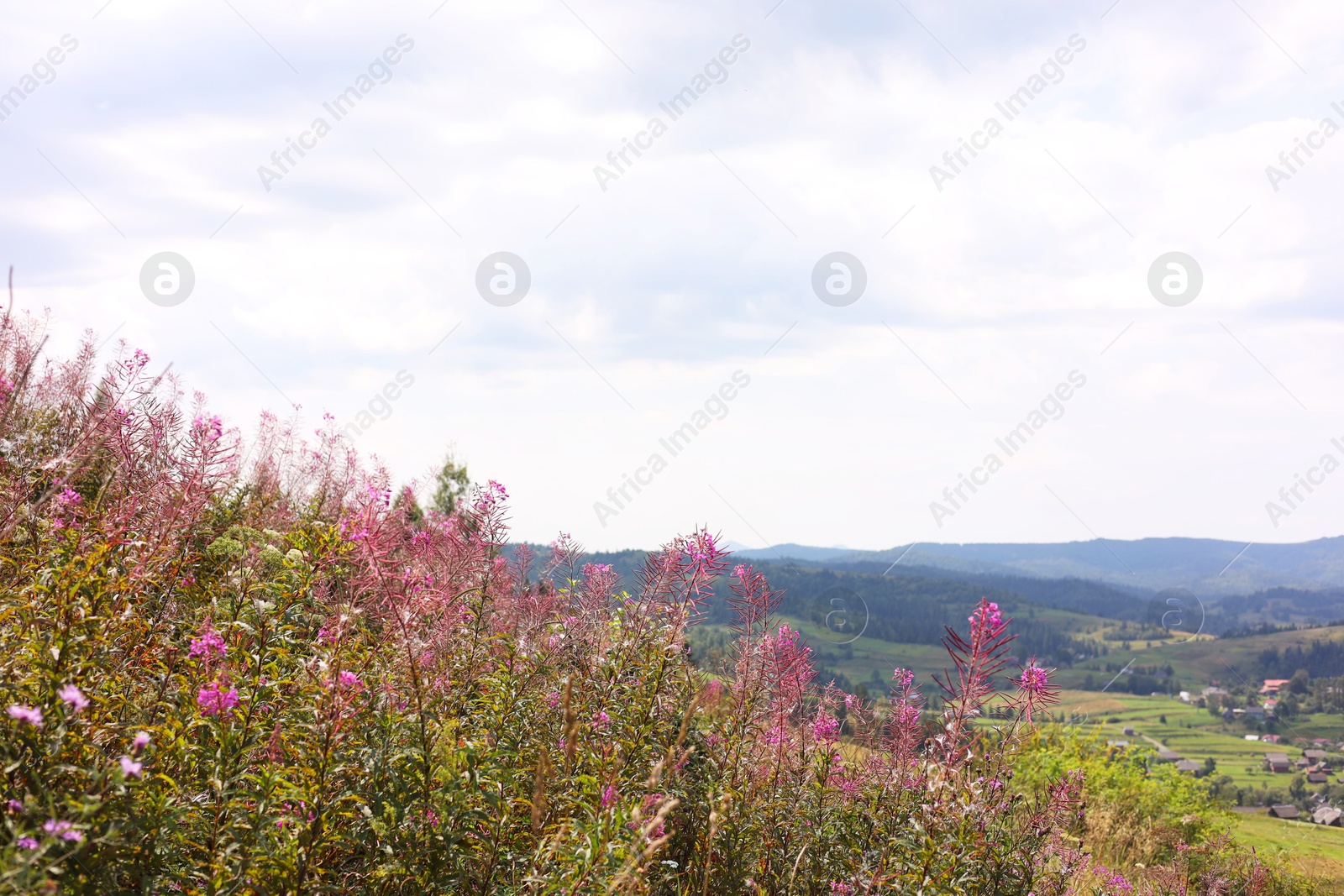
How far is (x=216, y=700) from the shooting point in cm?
278

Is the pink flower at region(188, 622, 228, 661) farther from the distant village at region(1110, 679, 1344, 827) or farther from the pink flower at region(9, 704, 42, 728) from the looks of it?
the distant village at region(1110, 679, 1344, 827)

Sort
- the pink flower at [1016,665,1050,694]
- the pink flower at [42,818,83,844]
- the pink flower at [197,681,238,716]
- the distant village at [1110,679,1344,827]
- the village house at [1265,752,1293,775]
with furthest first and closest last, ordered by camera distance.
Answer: the village house at [1265,752,1293,775], the distant village at [1110,679,1344,827], the pink flower at [1016,665,1050,694], the pink flower at [197,681,238,716], the pink flower at [42,818,83,844]

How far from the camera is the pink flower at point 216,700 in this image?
8.95 ft

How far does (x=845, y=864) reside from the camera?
4.03 meters

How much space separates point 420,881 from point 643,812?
3.21ft

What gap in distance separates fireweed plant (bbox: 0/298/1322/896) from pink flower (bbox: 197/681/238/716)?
2 centimetres

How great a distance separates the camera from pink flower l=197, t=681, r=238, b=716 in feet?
8.95

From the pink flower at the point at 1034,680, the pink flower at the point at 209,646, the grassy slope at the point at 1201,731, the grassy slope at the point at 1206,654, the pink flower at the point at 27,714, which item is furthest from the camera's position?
the grassy slope at the point at 1206,654

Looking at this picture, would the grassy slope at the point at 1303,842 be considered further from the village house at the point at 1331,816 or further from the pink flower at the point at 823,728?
the village house at the point at 1331,816

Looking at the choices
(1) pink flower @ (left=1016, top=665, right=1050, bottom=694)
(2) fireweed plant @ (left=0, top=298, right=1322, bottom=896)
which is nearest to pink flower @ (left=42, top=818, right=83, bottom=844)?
(2) fireweed plant @ (left=0, top=298, right=1322, bottom=896)

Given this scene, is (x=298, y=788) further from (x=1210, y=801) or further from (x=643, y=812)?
(x=1210, y=801)

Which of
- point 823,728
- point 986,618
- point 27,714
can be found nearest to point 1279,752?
point 823,728

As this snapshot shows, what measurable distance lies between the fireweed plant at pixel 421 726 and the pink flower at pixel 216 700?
0.02 metres

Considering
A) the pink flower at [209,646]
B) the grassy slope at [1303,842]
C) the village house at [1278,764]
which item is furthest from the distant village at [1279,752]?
the pink flower at [209,646]
